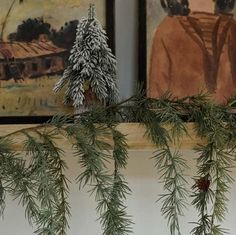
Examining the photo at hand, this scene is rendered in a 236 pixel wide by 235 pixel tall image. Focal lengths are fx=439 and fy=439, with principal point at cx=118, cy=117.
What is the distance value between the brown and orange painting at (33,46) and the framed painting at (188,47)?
0.11 metres

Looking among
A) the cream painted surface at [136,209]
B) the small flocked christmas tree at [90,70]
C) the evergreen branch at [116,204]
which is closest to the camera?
the evergreen branch at [116,204]

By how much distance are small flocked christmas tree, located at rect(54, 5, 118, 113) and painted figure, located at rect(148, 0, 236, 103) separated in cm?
11

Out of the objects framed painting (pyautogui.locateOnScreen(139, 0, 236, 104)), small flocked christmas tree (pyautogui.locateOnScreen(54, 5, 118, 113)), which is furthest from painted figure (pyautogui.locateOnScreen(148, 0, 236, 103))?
small flocked christmas tree (pyautogui.locateOnScreen(54, 5, 118, 113))

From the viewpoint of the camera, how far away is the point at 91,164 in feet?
2.41

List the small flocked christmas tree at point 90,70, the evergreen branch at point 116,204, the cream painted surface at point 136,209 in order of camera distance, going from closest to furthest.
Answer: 1. the evergreen branch at point 116,204
2. the small flocked christmas tree at point 90,70
3. the cream painted surface at point 136,209

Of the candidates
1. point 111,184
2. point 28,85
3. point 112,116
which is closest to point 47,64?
point 28,85

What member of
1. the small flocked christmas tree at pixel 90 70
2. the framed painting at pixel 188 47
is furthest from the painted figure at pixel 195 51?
the small flocked christmas tree at pixel 90 70

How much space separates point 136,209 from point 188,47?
38 cm

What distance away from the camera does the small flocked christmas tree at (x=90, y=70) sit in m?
0.84

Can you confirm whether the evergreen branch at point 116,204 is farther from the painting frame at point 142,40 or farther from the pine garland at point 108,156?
the painting frame at point 142,40

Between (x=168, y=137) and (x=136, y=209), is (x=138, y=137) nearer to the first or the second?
(x=168, y=137)

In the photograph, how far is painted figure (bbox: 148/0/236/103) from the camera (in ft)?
3.01

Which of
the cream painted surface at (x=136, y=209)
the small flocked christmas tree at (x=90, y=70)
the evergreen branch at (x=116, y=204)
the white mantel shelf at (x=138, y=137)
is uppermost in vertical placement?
the small flocked christmas tree at (x=90, y=70)

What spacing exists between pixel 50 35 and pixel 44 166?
1.06 feet
